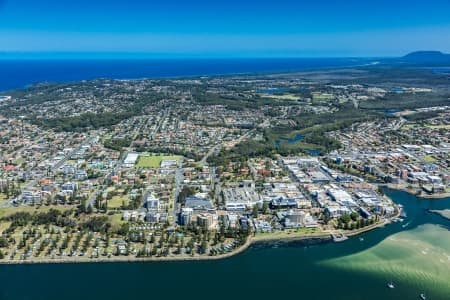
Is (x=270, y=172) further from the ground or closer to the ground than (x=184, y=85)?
closer to the ground

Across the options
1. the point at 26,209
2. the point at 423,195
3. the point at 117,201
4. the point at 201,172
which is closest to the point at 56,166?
the point at 26,209

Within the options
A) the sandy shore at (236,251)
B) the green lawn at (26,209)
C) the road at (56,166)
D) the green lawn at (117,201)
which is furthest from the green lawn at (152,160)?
the sandy shore at (236,251)

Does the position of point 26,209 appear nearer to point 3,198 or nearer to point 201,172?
point 3,198

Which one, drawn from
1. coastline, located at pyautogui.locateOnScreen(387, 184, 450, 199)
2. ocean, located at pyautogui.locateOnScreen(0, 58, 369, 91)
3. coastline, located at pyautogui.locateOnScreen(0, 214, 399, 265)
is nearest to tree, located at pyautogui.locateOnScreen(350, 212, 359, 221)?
coastline, located at pyautogui.locateOnScreen(0, 214, 399, 265)

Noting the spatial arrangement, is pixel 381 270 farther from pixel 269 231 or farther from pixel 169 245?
pixel 169 245

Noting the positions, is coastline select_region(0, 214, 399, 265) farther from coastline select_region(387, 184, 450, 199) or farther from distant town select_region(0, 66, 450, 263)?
coastline select_region(387, 184, 450, 199)

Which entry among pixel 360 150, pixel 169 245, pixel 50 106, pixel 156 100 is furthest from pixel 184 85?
pixel 169 245

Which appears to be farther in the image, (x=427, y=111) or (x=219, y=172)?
(x=427, y=111)
